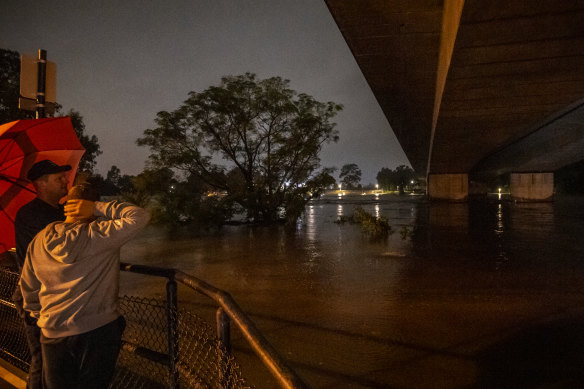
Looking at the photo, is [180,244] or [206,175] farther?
[206,175]

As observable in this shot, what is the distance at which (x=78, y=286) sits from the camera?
2154mm

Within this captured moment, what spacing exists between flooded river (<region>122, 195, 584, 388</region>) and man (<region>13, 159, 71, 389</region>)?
2117 mm

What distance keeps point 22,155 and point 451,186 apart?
40.5 meters

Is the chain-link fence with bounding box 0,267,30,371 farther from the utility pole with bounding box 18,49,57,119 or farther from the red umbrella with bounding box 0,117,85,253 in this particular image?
the utility pole with bounding box 18,49,57,119

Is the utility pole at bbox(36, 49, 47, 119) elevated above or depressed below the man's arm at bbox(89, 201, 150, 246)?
above

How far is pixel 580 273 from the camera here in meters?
8.04

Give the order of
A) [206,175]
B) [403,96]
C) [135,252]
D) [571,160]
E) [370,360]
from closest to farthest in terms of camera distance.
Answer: [370,360] → [135,252] → [403,96] → [206,175] → [571,160]

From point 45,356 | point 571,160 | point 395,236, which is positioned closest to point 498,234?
point 395,236

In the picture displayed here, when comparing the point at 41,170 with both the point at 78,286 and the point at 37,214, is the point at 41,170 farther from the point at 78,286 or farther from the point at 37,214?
the point at 78,286

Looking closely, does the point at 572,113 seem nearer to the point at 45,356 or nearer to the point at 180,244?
the point at 180,244

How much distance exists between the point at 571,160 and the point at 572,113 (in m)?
15.8

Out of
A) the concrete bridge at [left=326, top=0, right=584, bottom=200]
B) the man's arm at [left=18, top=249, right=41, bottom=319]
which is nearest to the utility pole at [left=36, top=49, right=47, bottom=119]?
the man's arm at [left=18, top=249, right=41, bottom=319]

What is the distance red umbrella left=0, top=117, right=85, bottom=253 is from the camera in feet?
11.1

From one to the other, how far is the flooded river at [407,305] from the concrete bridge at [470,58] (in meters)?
4.90
